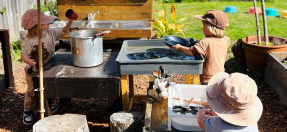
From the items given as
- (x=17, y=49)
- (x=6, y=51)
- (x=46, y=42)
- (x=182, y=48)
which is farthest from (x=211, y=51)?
(x=17, y=49)

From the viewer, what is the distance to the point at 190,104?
301cm

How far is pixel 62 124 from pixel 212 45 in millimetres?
1823

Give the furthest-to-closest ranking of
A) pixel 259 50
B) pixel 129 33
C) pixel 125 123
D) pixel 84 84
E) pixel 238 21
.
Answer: pixel 238 21 < pixel 259 50 < pixel 129 33 < pixel 84 84 < pixel 125 123

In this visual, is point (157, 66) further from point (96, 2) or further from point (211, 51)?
point (96, 2)

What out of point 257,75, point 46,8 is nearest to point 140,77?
point 257,75

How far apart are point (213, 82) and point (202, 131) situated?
0.62 m

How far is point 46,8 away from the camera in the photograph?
29.7ft

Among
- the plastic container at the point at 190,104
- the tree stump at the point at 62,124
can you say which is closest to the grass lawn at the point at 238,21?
the plastic container at the point at 190,104

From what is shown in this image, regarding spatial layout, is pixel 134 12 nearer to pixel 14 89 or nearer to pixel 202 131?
pixel 14 89

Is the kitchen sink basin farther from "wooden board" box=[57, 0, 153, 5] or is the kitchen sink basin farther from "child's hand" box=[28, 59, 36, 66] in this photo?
"child's hand" box=[28, 59, 36, 66]

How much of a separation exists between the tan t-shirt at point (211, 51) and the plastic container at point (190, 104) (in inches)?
14.1

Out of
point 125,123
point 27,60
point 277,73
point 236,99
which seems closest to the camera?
point 236,99

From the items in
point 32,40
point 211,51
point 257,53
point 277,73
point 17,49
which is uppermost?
point 32,40

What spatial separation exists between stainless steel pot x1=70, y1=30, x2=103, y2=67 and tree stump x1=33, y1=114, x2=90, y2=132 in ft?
2.32
